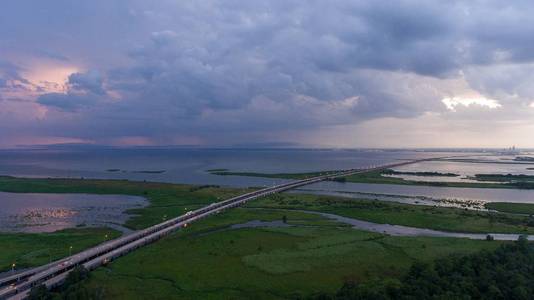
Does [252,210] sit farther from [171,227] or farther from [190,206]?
[171,227]

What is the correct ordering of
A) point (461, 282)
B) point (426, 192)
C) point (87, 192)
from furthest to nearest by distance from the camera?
1. point (426, 192)
2. point (87, 192)
3. point (461, 282)

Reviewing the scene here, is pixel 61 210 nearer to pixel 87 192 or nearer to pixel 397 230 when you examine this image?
pixel 87 192

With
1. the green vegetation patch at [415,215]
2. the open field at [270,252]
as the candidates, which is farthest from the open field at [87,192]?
the green vegetation patch at [415,215]

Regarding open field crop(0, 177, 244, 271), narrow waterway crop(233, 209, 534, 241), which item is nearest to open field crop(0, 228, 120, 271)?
open field crop(0, 177, 244, 271)

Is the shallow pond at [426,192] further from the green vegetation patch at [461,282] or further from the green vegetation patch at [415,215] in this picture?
the green vegetation patch at [461,282]

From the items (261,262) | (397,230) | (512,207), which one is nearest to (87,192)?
(261,262)

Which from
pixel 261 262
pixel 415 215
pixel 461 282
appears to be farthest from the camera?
pixel 415 215

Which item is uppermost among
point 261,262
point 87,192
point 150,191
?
point 150,191

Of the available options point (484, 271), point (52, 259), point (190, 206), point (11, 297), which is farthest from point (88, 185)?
point (484, 271)
